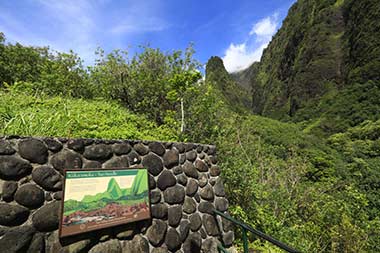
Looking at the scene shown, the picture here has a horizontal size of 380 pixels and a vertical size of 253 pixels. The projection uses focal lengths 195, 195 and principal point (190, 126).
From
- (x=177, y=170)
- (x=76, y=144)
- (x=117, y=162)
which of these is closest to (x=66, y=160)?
(x=76, y=144)

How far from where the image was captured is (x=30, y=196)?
1866 mm

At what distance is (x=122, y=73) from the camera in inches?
285

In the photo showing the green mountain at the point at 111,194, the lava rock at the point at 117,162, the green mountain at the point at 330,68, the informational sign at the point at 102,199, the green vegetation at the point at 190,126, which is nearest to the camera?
the informational sign at the point at 102,199

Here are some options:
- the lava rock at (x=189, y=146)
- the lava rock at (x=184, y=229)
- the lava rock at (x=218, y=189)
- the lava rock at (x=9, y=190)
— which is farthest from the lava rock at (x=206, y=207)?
the lava rock at (x=9, y=190)

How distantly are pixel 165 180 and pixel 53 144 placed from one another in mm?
1513

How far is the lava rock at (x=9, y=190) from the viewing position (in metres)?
1.75

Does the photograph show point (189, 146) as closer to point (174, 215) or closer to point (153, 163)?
point (153, 163)

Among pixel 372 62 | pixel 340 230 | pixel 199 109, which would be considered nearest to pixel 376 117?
pixel 372 62

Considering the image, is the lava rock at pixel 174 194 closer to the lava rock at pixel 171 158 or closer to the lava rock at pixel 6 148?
the lava rock at pixel 171 158

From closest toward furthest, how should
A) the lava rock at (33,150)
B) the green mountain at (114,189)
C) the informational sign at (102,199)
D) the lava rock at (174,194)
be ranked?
the lava rock at (33,150), the informational sign at (102,199), the green mountain at (114,189), the lava rock at (174,194)

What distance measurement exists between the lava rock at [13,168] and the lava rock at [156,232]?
61.7 inches

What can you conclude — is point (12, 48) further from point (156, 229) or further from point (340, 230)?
point (340, 230)

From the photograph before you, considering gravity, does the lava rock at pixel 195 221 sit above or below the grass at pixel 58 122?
below

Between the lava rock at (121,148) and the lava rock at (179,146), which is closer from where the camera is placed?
the lava rock at (121,148)
